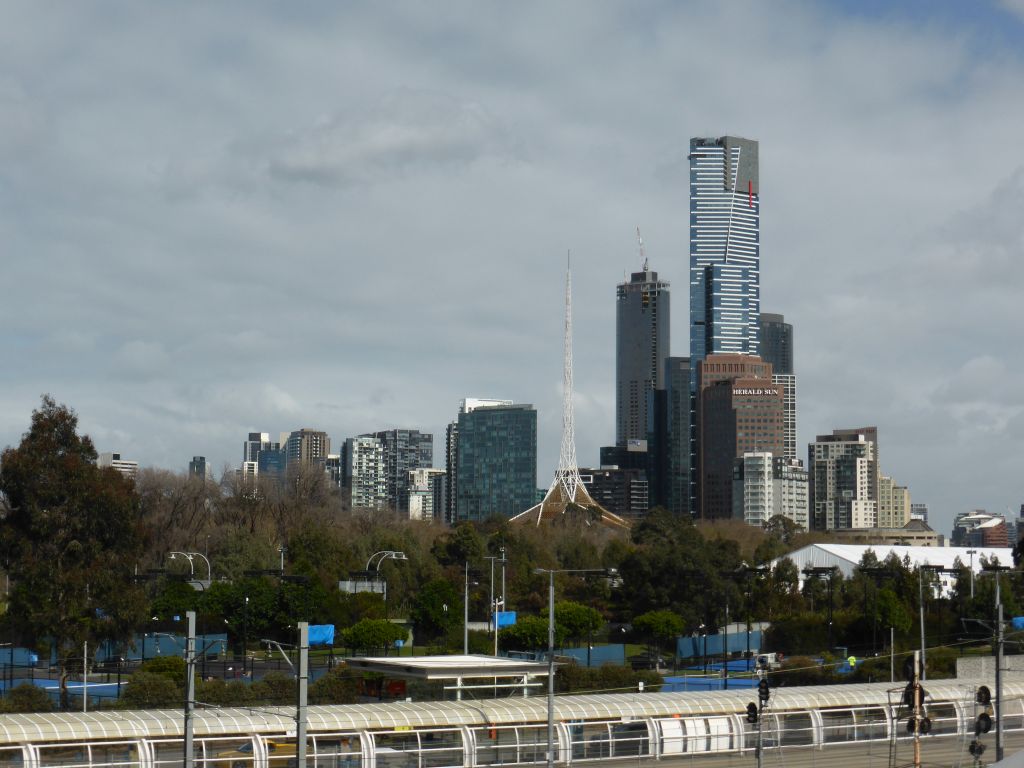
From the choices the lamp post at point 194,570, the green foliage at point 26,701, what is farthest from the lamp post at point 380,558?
the green foliage at point 26,701

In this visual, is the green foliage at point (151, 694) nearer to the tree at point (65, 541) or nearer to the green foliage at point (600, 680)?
the tree at point (65, 541)

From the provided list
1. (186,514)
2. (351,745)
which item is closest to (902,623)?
(351,745)

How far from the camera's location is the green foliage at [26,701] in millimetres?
47469

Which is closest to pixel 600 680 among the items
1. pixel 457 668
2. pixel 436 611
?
pixel 457 668

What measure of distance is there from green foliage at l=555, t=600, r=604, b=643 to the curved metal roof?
3781 cm

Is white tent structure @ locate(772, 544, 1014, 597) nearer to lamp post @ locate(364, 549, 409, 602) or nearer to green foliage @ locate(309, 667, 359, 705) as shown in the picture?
lamp post @ locate(364, 549, 409, 602)

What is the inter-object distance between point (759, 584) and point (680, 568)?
23.7ft

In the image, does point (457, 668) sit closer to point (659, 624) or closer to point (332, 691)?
→ point (332, 691)

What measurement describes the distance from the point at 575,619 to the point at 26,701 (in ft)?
137

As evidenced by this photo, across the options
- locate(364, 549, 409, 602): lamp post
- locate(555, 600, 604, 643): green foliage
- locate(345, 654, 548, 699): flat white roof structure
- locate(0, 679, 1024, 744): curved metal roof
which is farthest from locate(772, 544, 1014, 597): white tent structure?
locate(345, 654, 548, 699): flat white roof structure

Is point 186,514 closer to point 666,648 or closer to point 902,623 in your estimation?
point 666,648

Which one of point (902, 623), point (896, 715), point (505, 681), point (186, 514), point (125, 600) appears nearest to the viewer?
point (896, 715)

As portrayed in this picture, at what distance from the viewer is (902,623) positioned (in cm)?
8344

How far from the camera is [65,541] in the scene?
58.8 m
